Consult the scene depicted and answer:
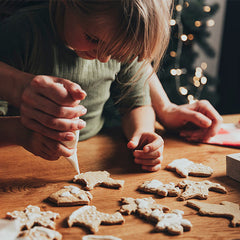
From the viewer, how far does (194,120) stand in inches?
50.4

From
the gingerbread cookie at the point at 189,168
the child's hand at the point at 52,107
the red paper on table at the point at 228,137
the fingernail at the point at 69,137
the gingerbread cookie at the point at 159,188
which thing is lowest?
the red paper on table at the point at 228,137

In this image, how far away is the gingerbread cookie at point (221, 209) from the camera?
2.34 ft

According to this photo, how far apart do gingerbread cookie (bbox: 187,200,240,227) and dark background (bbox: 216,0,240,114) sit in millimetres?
2534

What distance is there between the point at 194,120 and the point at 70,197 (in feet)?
2.29

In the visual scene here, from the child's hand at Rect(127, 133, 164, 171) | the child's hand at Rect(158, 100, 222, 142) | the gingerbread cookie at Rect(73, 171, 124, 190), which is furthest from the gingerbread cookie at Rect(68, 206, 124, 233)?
the child's hand at Rect(158, 100, 222, 142)

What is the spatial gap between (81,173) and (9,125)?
0.28 meters

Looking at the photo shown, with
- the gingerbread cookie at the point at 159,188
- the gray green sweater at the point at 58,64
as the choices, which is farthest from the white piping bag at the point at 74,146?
the gray green sweater at the point at 58,64

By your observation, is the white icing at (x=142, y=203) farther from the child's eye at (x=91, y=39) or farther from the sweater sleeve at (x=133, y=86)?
the sweater sleeve at (x=133, y=86)

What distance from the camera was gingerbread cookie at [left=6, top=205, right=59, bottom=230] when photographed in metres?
0.66

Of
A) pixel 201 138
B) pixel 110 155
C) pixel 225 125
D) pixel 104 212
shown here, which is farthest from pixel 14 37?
pixel 225 125

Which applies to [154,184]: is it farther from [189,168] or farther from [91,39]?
[91,39]

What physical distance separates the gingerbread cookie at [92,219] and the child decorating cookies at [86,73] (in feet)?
0.73

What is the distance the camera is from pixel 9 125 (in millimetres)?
980

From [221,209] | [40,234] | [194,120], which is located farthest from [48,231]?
[194,120]
